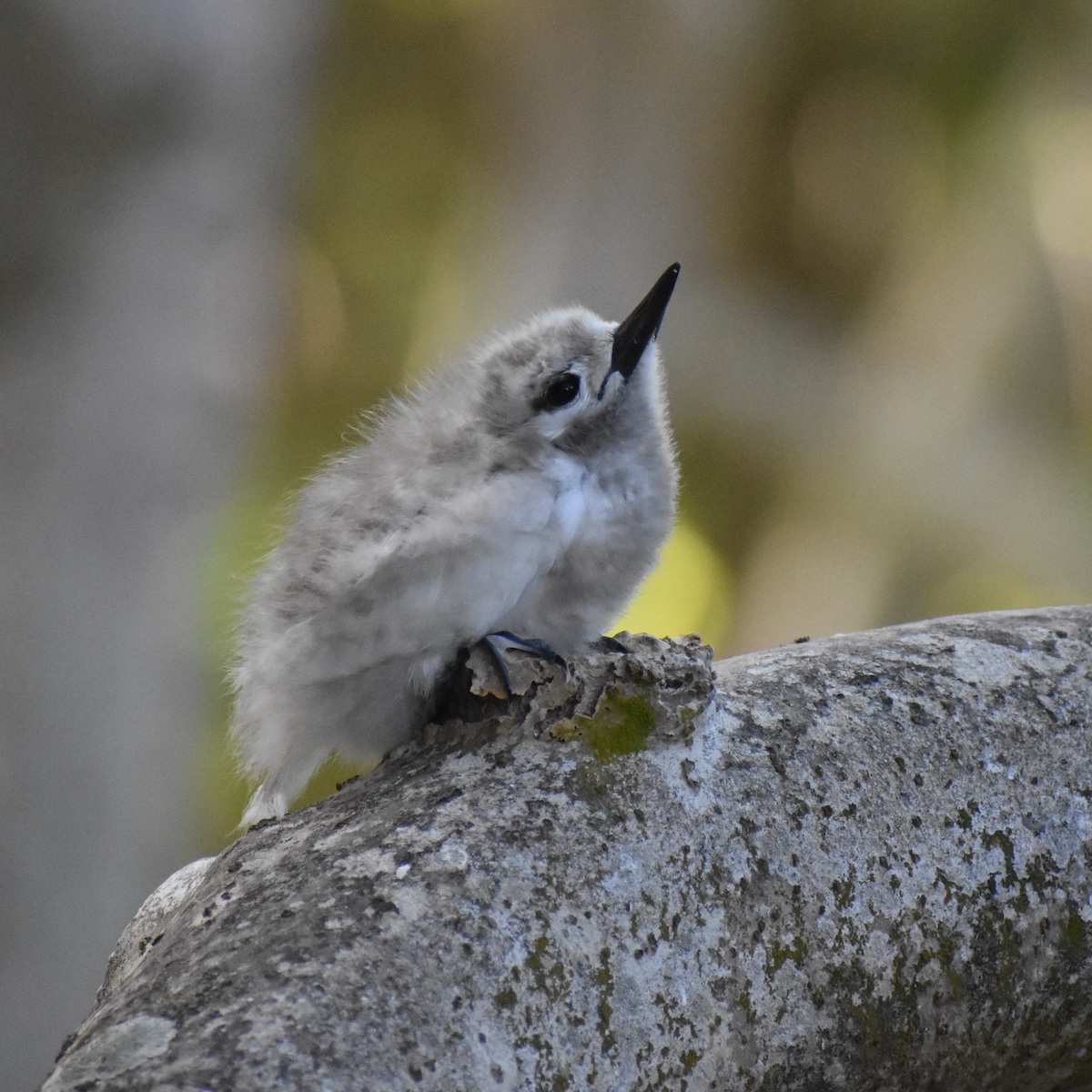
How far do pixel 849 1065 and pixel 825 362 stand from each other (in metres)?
1.77

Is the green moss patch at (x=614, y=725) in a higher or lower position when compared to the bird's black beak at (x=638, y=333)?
lower

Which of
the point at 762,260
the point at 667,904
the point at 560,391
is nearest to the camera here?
the point at 667,904

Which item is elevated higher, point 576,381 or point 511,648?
point 576,381

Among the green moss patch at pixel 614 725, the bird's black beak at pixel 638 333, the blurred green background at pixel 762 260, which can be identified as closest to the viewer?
the green moss patch at pixel 614 725

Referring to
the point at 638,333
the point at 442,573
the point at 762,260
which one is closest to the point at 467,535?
the point at 442,573

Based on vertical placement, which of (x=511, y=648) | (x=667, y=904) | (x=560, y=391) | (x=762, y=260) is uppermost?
(x=762, y=260)

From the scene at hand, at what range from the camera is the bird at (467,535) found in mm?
560

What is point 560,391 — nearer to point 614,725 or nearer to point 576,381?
point 576,381

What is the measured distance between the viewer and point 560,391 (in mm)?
610

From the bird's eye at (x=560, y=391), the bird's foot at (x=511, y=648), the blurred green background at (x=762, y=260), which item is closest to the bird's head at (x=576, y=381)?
the bird's eye at (x=560, y=391)

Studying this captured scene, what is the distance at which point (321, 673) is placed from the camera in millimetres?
594

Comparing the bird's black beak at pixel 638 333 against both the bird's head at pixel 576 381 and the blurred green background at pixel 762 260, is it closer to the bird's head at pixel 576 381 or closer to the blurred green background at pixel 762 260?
the bird's head at pixel 576 381

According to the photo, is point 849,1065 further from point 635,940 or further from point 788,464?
point 788,464

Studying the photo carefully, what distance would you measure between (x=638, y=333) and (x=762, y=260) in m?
1.57
